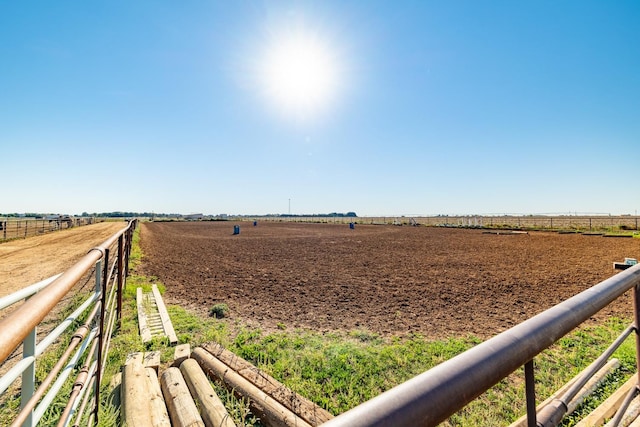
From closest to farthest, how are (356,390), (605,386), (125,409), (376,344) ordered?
(125,409), (605,386), (356,390), (376,344)

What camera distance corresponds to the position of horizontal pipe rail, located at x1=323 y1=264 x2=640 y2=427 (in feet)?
1.63

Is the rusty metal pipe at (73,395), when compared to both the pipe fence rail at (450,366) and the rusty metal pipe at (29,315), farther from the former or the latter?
the rusty metal pipe at (29,315)

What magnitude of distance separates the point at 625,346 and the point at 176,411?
211 inches

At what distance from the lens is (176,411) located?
2.32 m

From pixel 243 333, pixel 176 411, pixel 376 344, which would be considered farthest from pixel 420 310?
pixel 176 411

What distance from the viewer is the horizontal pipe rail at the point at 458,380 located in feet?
1.63

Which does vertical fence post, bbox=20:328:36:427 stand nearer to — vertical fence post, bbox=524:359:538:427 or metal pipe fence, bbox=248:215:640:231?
vertical fence post, bbox=524:359:538:427

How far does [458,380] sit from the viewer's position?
24.1 inches

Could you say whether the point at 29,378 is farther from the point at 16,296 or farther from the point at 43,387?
the point at 16,296

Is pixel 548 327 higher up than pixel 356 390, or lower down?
higher up

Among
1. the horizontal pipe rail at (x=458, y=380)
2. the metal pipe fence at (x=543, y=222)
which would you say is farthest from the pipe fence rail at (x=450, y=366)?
the metal pipe fence at (x=543, y=222)

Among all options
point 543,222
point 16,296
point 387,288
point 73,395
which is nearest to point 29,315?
point 16,296

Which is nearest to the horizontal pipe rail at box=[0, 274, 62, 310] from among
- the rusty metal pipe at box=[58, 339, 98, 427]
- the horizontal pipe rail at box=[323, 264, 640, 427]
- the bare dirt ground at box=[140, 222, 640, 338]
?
the rusty metal pipe at box=[58, 339, 98, 427]

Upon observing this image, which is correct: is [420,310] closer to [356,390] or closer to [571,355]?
[571,355]
